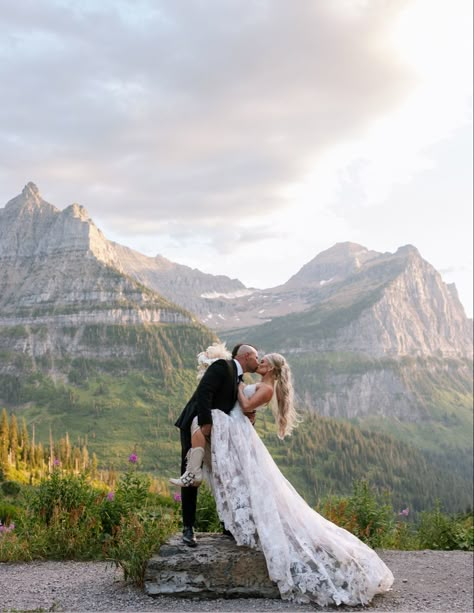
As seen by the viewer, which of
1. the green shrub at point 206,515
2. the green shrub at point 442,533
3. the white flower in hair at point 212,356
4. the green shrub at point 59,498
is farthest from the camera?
the green shrub at point 442,533

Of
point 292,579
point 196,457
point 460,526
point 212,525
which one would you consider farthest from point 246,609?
point 460,526

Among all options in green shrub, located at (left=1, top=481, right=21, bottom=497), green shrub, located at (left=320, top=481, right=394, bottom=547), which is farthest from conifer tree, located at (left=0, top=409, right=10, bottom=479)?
green shrub, located at (left=320, top=481, right=394, bottom=547)

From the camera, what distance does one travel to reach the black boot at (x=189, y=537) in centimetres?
1162

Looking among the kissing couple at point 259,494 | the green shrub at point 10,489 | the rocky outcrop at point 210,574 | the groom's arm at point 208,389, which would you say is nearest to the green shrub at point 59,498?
the rocky outcrop at point 210,574

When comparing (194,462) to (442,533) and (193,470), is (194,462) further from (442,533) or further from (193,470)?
(442,533)

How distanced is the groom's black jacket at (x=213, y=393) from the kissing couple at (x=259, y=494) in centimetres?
2

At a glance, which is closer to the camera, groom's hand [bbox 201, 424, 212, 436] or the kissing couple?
the kissing couple

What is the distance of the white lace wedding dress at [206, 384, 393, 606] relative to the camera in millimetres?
11023

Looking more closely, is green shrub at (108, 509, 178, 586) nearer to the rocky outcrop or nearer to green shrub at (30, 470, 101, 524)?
the rocky outcrop

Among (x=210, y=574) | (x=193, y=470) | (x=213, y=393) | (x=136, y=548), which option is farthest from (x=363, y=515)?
A: (x=213, y=393)

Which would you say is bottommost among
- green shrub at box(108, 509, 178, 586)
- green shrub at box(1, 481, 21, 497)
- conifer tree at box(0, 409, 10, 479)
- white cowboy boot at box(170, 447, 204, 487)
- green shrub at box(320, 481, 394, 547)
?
conifer tree at box(0, 409, 10, 479)

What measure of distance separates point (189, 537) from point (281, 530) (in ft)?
5.96

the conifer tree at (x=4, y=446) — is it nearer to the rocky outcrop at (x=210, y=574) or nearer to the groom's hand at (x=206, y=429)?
the rocky outcrop at (x=210, y=574)

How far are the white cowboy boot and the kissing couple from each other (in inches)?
0.7
